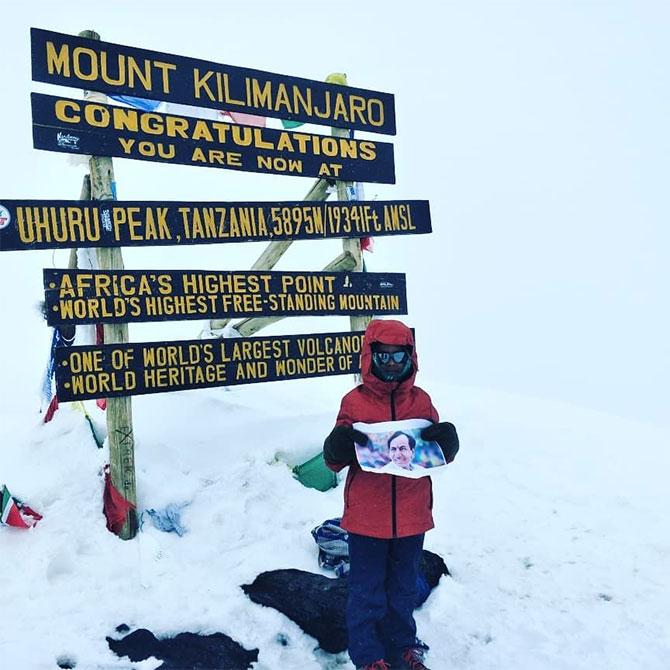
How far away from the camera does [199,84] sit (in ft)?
17.8

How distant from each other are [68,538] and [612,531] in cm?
429

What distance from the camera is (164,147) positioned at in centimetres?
519

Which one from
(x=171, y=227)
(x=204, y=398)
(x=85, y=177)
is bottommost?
(x=204, y=398)

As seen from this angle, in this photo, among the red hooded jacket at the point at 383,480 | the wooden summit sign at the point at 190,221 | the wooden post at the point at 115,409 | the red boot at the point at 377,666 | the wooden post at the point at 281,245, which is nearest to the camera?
the red boot at the point at 377,666

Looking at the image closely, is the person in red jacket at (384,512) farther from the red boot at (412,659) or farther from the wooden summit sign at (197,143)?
the wooden summit sign at (197,143)

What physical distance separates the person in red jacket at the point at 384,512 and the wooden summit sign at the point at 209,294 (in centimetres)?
226

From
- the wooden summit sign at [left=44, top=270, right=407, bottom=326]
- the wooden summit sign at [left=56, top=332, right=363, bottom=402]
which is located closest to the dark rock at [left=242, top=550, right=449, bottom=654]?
the wooden summit sign at [left=56, top=332, right=363, bottom=402]

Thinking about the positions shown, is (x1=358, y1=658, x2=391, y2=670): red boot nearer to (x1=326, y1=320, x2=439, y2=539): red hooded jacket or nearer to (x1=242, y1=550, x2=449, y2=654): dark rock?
(x1=242, y1=550, x2=449, y2=654): dark rock

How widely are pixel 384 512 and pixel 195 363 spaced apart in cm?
249

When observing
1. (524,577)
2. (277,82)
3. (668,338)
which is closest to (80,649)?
(524,577)

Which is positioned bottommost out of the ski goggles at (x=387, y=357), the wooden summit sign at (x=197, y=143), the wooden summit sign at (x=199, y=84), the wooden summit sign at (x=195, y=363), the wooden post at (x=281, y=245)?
the wooden summit sign at (x=195, y=363)

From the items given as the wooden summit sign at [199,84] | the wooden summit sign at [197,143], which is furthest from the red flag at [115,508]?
the wooden summit sign at [199,84]

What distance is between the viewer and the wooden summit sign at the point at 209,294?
473 centimetres

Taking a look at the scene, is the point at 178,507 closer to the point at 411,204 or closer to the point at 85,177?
the point at 85,177
